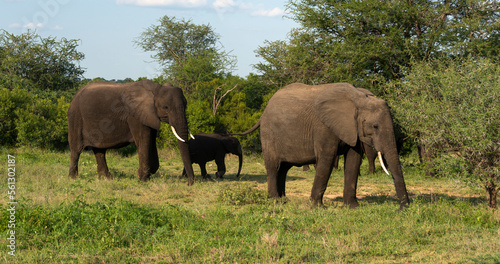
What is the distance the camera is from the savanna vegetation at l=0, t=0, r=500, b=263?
6586 mm

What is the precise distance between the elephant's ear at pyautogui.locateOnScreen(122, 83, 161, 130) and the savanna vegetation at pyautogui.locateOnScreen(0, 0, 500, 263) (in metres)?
1.57

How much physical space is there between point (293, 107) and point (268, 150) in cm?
107

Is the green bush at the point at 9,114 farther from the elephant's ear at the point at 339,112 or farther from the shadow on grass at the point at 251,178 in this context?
the elephant's ear at the point at 339,112

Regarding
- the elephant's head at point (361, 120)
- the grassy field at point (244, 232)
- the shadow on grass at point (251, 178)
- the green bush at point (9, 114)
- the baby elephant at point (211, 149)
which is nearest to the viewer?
the grassy field at point (244, 232)

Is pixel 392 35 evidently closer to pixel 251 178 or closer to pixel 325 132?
pixel 251 178

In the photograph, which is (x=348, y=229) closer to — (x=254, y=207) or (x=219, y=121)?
(x=254, y=207)

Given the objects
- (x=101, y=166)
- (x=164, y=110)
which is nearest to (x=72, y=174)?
(x=101, y=166)

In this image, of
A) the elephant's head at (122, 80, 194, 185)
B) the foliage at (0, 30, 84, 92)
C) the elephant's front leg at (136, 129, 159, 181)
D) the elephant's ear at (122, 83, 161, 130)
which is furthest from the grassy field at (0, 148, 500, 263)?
the foliage at (0, 30, 84, 92)

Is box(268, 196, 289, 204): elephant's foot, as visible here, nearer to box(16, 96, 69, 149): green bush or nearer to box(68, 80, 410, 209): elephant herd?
box(68, 80, 410, 209): elephant herd

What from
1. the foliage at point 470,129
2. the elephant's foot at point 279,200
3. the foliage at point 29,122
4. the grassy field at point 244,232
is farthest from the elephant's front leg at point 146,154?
the foliage at point 29,122

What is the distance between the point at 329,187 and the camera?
1370 cm

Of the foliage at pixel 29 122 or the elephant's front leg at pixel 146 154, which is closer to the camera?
the elephant's front leg at pixel 146 154

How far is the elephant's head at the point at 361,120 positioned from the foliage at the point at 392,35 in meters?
8.10

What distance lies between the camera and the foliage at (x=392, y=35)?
56.3ft
